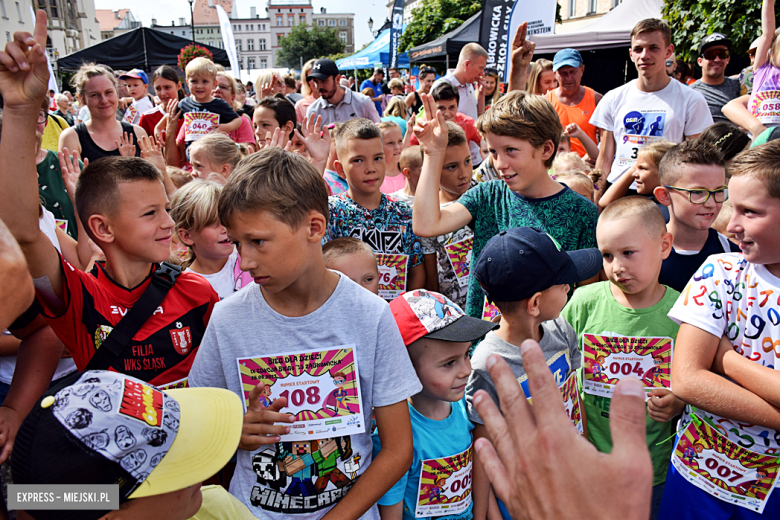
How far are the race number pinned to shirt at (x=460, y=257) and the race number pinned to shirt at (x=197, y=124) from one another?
296cm

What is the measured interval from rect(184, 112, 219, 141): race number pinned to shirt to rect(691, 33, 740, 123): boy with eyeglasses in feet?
18.5

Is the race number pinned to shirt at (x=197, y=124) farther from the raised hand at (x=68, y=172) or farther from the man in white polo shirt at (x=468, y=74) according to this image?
the man in white polo shirt at (x=468, y=74)

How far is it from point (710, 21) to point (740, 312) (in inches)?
356

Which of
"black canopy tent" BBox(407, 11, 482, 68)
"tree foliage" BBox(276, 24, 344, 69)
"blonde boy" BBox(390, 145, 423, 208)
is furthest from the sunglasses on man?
"tree foliage" BBox(276, 24, 344, 69)

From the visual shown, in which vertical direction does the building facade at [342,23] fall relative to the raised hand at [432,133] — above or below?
above

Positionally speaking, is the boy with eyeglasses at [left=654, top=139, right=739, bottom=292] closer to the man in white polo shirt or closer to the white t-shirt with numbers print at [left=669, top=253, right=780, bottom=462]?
the white t-shirt with numbers print at [left=669, top=253, right=780, bottom=462]

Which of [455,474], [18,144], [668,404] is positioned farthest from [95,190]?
[668,404]

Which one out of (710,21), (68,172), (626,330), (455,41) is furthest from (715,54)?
(455,41)

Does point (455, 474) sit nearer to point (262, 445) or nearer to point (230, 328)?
point (262, 445)

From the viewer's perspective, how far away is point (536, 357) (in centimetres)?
96

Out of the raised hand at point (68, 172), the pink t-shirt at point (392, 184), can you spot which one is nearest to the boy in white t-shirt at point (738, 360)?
the pink t-shirt at point (392, 184)

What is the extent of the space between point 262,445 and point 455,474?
73 centimetres

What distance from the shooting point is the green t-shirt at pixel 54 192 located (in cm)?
332

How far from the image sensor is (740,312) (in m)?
1.75
